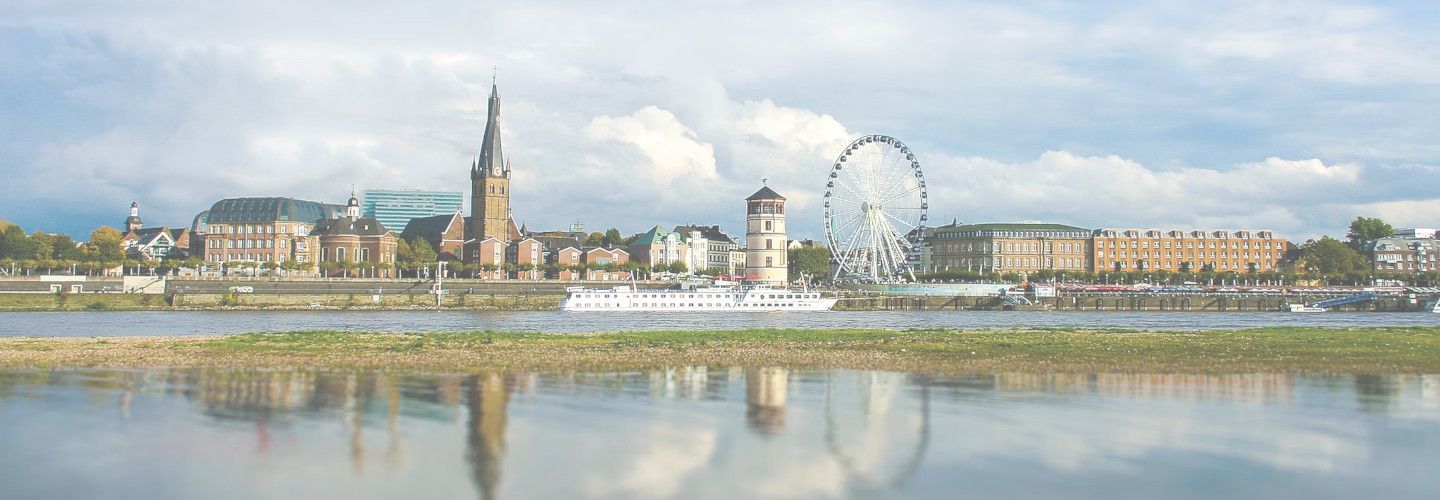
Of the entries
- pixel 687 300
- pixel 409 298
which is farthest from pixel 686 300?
pixel 409 298

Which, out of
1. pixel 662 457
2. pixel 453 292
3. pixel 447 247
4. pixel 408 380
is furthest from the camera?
pixel 447 247

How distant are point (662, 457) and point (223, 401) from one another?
44.4 ft

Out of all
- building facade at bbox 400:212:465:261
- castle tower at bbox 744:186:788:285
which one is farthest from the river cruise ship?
building facade at bbox 400:212:465:261

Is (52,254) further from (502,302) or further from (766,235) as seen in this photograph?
(766,235)

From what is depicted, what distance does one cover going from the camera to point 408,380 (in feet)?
114

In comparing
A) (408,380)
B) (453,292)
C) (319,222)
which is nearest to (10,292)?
(453,292)

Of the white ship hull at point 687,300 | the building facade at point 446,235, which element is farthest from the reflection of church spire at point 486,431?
the building facade at point 446,235

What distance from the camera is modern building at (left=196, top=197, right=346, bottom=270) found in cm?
18099

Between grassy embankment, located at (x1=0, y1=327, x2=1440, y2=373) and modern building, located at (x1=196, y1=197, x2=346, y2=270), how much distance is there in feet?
444

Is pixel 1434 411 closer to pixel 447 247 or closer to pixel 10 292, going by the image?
pixel 10 292

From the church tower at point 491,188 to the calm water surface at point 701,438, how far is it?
14866 centimetres

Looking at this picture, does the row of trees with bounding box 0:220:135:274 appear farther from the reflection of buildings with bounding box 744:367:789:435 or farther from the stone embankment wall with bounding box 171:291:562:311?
the reflection of buildings with bounding box 744:367:789:435

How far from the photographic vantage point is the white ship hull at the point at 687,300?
10950cm

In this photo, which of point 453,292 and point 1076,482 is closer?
point 1076,482
